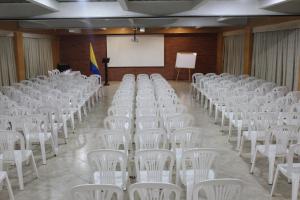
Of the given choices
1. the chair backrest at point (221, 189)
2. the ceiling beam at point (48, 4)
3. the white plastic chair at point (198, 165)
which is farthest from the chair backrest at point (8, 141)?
the chair backrest at point (221, 189)

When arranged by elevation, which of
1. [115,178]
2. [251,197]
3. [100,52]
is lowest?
[251,197]

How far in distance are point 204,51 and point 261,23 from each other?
6.86m

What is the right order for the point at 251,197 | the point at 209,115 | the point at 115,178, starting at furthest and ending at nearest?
the point at 209,115
the point at 251,197
the point at 115,178

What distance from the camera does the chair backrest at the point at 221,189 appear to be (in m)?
2.75

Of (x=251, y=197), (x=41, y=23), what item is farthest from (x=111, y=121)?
(x=41, y=23)

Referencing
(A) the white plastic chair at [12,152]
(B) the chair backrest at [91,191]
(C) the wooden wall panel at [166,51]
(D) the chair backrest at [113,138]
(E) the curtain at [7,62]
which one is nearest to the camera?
(B) the chair backrest at [91,191]

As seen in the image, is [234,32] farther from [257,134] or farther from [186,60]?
[257,134]

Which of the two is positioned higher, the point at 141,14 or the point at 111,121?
the point at 141,14

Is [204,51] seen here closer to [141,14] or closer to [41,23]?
[41,23]

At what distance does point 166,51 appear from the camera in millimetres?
17906

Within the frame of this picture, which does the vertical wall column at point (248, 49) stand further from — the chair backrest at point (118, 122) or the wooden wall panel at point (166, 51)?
the chair backrest at point (118, 122)

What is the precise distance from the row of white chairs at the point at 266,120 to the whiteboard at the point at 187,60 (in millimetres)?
6251

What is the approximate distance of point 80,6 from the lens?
7984mm

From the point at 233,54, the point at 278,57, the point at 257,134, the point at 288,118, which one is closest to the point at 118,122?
the point at 257,134
